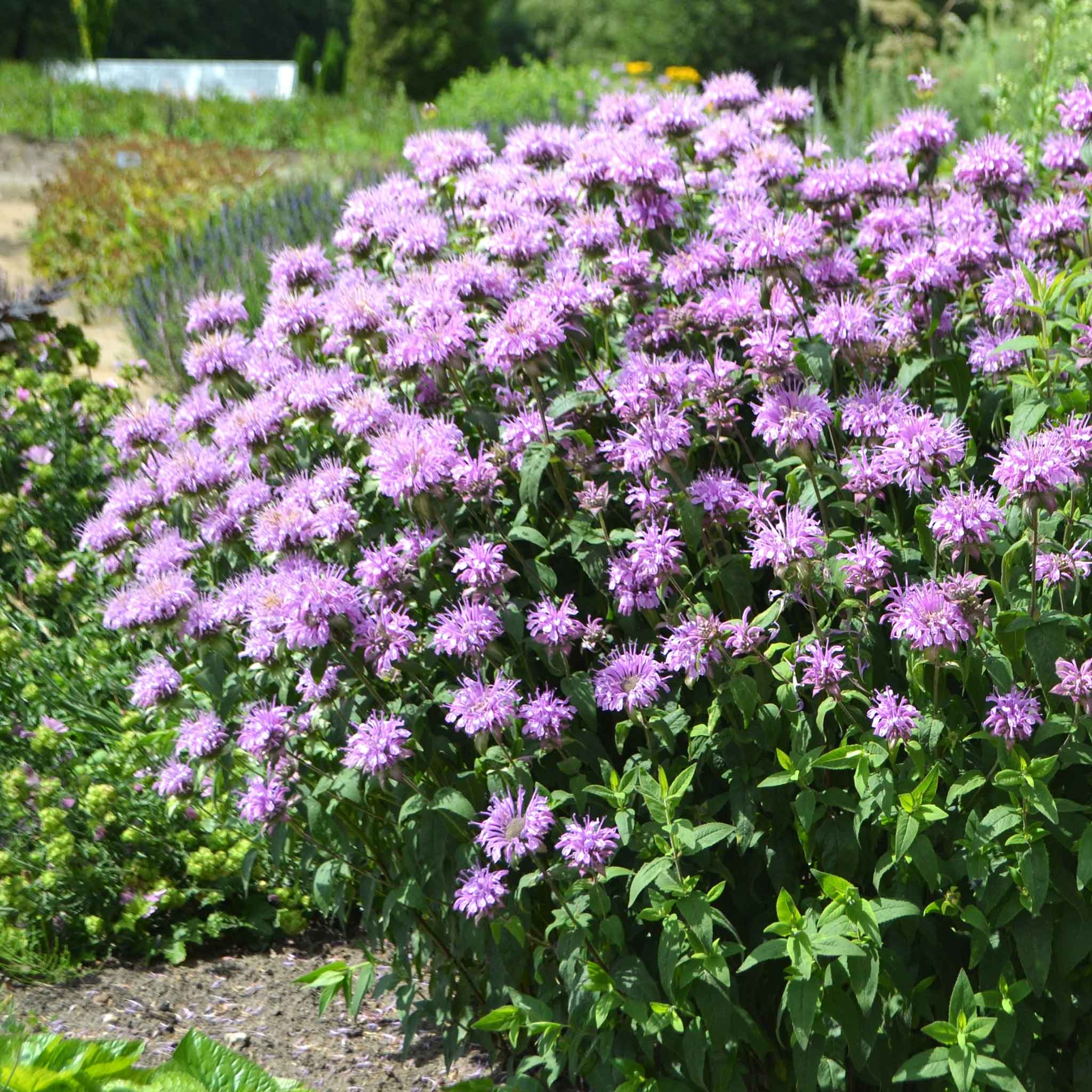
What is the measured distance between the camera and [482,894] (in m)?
2.21

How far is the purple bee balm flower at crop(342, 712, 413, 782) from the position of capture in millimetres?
2232

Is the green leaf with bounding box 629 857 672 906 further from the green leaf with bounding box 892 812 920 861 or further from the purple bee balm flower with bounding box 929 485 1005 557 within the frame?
the purple bee balm flower with bounding box 929 485 1005 557

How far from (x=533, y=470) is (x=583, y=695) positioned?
0.44 metres

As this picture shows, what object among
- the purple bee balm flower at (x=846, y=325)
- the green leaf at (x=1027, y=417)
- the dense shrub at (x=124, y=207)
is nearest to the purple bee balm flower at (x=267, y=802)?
the purple bee balm flower at (x=846, y=325)

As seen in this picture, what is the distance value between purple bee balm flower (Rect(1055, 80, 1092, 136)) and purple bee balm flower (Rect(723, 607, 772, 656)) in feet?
4.99

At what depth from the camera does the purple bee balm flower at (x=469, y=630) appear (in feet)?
7.30

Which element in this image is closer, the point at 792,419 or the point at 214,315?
the point at 792,419

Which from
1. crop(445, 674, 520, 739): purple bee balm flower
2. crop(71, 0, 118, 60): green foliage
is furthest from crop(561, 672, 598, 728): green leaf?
crop(71, 0, 118, 60): green foliage

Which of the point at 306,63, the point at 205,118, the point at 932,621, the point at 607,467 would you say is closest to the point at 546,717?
the point at 607,467

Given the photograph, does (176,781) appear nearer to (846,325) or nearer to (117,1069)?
(117,1069)

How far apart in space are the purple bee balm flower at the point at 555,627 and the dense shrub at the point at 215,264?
138 inches

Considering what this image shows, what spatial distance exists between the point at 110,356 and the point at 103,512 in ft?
19.3

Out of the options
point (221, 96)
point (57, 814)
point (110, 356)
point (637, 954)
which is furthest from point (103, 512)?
point (221, 96)

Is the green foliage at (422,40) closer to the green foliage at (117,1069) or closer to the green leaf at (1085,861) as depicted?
the green foliage at (117,1069)
